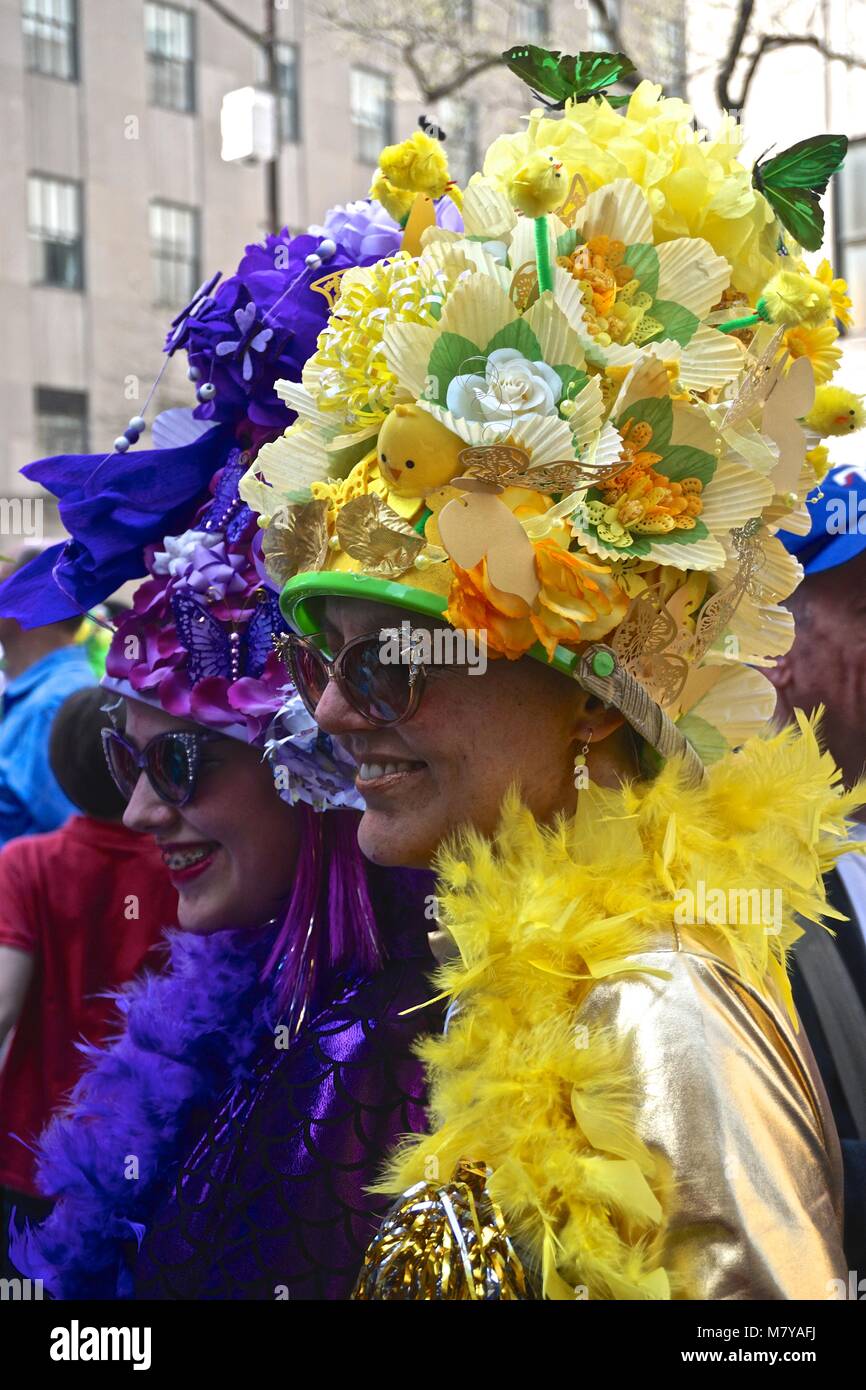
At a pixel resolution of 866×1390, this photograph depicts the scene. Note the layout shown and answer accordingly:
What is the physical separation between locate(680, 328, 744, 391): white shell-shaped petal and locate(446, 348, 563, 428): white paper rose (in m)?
0.15

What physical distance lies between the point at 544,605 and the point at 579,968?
1.16 feet

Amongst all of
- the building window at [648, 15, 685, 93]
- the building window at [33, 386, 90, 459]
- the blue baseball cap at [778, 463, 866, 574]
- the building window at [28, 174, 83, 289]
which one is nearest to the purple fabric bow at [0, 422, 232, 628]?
the blue baseball cap at [778, 463, 866, 574]

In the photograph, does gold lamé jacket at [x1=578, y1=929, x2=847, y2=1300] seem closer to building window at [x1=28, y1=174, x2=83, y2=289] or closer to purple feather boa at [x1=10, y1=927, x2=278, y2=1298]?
purple feather boa at [x1=10, y1=927, x2=278, y2=1298]

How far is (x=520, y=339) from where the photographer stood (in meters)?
1.64

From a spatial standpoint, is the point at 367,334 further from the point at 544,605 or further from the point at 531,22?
the point at 531,22

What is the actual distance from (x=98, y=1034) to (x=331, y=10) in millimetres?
8738

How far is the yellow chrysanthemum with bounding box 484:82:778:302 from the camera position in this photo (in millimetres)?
1762

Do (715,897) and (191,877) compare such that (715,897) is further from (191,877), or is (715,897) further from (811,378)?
(191,877)

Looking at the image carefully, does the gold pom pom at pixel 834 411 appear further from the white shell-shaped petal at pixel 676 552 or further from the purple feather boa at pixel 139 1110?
the purple feather boa at pixel 139 1110

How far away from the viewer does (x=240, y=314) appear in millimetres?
2254

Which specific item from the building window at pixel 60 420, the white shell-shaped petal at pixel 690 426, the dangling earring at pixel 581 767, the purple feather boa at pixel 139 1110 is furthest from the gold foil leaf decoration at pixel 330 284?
the building window at pixel 60 420

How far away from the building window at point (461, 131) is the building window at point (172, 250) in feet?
9.35

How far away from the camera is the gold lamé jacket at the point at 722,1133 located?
139 centimetres

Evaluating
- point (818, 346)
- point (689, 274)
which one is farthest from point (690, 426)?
point (818, 346)
